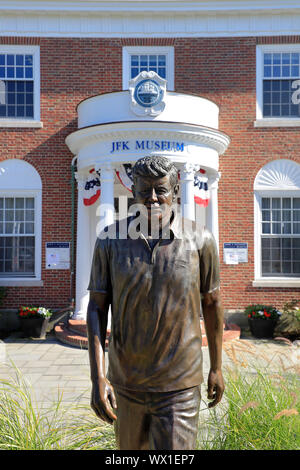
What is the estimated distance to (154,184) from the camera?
7.89 ft

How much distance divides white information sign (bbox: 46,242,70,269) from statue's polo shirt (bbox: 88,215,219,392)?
30.8 feet

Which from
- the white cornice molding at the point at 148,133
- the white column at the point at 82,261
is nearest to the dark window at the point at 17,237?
the white column at the point at 82,261

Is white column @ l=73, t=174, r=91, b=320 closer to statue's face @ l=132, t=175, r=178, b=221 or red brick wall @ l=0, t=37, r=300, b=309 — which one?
red brick wall @ l=0, t=37, r=300, b=309

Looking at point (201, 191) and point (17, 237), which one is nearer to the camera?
point (201, 191)

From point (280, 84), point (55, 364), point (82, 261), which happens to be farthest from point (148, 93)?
point (55, 364)

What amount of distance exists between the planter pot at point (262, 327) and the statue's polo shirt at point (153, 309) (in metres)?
8.64

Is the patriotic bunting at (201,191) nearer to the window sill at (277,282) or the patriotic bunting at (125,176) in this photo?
the patriotic bunting at (125,176)

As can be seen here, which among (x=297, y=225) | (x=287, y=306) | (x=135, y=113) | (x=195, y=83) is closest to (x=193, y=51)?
(x=195, y=83)

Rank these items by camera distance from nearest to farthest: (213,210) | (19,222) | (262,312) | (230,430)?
(230,430) < (262,312) < (213,210) < (19,222)

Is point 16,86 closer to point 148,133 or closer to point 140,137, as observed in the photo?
point 140,137

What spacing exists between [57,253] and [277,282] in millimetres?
6103

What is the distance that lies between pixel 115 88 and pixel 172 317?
10.5m

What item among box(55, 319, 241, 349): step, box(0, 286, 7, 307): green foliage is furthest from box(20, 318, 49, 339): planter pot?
box(0, 286, 7, 307): green foliage
